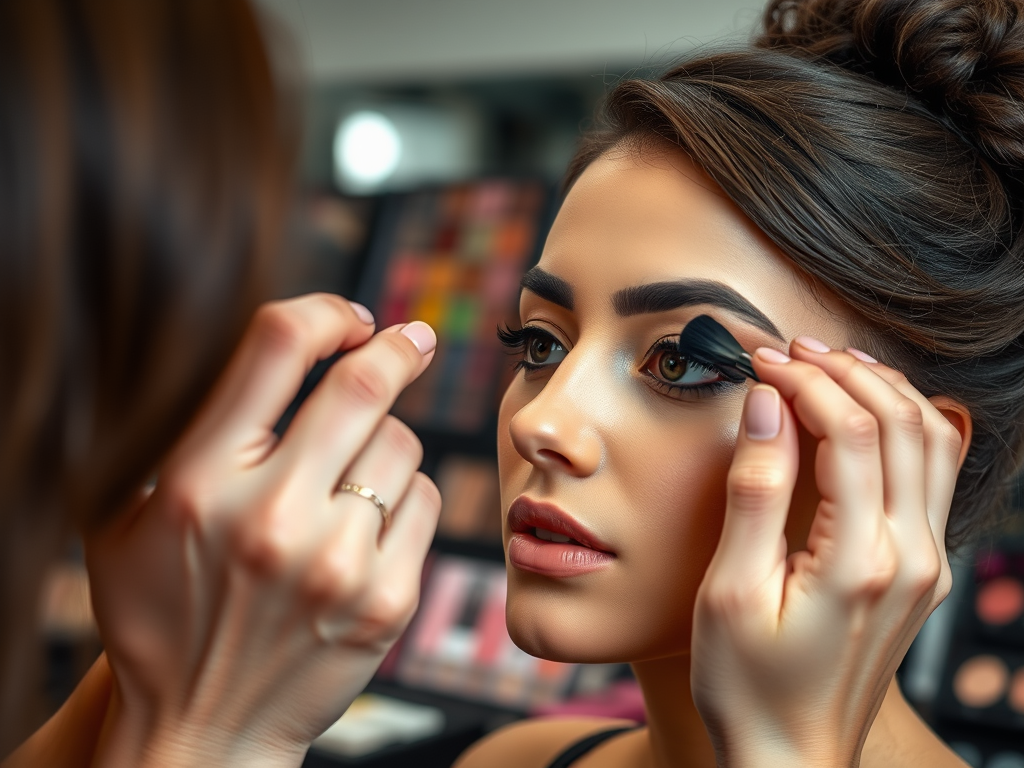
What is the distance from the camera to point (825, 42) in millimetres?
942

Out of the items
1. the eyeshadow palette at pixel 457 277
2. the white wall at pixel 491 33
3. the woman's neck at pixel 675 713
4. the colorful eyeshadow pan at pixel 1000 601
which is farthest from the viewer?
the white wall at pixel 491 33

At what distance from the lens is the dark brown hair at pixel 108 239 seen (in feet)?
1.41

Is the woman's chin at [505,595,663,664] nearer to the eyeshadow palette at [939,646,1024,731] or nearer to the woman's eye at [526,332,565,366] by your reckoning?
the woman's eye at [526,332,565,366]

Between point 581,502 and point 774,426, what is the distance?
0.18m

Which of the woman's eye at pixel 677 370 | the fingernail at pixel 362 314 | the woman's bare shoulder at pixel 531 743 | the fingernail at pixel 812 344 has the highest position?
the fingernail at pixel 362 314

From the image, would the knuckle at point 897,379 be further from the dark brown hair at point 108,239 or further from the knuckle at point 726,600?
the dark brown hair at point 108,239

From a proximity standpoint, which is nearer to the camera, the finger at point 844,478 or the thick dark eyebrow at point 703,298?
the finger at point 844,478

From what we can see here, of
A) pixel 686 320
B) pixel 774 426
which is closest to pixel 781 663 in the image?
pixel 774 426

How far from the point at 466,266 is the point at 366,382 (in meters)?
2.09

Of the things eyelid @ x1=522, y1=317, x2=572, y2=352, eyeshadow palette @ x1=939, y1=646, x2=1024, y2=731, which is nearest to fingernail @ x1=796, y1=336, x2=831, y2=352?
eyelid @ x1=522, y1=317, x2=572, y2=352

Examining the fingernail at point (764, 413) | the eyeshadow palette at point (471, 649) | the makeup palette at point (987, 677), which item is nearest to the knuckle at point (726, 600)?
the fingernail at point (764, 413)

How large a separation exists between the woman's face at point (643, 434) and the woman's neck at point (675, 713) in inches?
3.4

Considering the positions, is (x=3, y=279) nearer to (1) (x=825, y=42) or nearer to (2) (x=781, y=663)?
(2) (x=781, y=663)

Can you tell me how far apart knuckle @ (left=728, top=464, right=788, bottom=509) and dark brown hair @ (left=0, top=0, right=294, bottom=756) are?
0.36 metres
